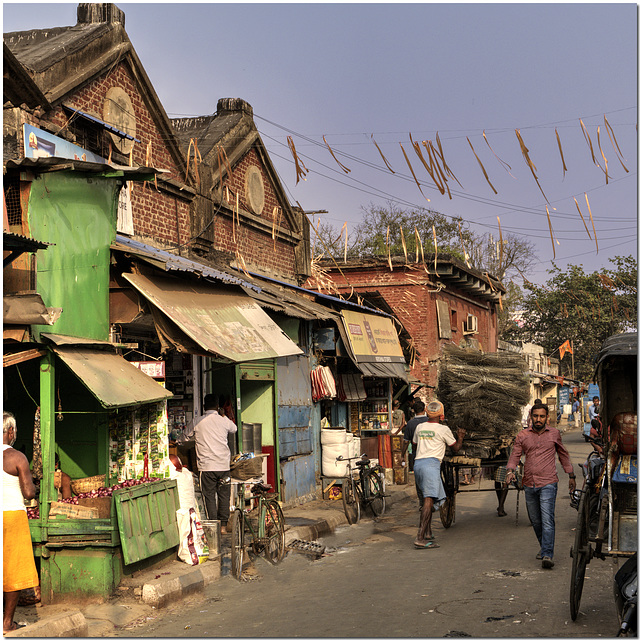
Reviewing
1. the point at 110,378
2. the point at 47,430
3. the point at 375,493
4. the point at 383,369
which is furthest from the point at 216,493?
the point at 383,369

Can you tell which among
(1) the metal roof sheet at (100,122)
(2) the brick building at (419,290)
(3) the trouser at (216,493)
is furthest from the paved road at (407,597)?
(2) the brick building at (419,290)

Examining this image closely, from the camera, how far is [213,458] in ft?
35.2

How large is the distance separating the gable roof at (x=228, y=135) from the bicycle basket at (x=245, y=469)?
21.9 ft

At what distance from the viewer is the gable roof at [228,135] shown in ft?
54.5

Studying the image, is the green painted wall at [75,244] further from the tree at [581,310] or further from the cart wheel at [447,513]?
the tree at [581,310]

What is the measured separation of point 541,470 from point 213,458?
14.3ft

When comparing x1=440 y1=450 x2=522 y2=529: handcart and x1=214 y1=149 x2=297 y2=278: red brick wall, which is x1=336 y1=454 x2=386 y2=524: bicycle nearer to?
x1=440 y1=450 x2=522 y2=529: handcart

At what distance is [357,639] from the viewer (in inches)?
245

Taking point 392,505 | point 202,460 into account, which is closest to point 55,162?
point 202,460

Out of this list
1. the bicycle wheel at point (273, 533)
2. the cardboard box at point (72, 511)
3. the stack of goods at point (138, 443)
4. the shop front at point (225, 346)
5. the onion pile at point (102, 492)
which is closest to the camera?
the cardboard box at point (72, 511)

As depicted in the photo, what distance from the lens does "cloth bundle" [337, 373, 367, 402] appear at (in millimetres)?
18359

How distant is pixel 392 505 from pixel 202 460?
6864mm

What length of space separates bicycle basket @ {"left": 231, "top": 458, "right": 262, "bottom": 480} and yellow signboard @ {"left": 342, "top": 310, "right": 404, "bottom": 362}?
18.8 ft

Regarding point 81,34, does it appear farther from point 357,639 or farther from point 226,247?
point 357,639
